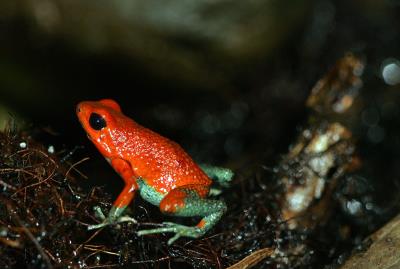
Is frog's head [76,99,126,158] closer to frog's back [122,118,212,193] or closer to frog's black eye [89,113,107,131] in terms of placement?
frog's black eye [89,113,107,131]

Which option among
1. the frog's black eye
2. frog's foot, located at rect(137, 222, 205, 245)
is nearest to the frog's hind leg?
frog's foot, located at rect(137, 222, 205, 245)

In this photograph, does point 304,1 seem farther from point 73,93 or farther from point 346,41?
point 73,93

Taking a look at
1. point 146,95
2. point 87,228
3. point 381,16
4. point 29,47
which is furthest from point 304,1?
point 87,228

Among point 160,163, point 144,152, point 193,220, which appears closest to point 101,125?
point 144,152

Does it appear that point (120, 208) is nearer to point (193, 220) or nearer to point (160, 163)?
point (160, 163)

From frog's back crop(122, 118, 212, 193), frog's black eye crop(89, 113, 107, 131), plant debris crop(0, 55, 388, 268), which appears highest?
frog's black eye crop(89, 113, 107, 131)

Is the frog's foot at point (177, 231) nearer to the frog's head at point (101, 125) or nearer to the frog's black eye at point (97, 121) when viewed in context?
the frog's head at point (101, 125)

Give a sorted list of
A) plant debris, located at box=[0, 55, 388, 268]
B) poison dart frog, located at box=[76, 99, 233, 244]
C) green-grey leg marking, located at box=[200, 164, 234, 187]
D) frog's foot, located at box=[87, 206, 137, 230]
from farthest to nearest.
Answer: green-grey leg marking, located at box=[200, 164, 234, 187]
poison dart frog, located at box=[76, 99, 233, 244]
frog's foot, located at box=[87, 206, 137, 230]
plant debris, located at box=[0, 55, 388, 268]
